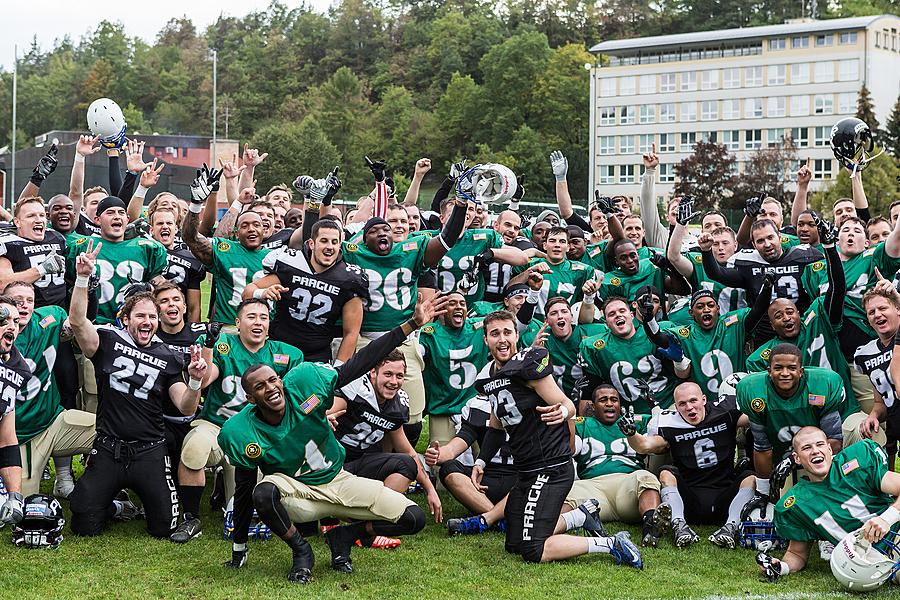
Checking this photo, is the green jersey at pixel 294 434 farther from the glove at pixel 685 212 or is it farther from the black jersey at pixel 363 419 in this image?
the glove at pixel 685 212

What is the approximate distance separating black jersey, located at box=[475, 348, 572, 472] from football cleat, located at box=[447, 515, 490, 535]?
64 centimetres

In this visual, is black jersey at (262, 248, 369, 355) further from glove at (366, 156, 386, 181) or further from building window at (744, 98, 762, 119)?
building window at (744, 98, 762, 119)

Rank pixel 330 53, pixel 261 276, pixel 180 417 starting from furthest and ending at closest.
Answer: pixel 330 53 < pixel 261 276 < pixel 180 417

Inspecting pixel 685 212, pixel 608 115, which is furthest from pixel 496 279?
pixel 608 115

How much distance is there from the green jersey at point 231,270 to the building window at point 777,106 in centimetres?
6614

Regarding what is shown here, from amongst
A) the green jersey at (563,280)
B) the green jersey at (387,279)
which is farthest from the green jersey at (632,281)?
the green jersey at (387,279)

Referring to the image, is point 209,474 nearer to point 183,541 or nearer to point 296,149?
point 183,541

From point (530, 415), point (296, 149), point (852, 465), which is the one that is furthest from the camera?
point (296, 149)

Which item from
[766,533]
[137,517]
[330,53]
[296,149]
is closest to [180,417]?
[137,517]

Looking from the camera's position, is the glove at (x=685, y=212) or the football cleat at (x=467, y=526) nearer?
the football cleat at (x=467, y=526)

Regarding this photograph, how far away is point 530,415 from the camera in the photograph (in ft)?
22.9

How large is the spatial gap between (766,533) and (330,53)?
102123 millimetres

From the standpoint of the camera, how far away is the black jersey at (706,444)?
25.2ft

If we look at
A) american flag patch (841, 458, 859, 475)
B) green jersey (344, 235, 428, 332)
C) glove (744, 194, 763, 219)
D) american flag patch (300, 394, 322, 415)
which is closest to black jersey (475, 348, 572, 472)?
american flag patch (300, 394, 322, 415)
